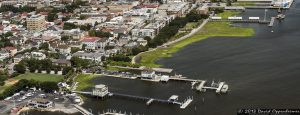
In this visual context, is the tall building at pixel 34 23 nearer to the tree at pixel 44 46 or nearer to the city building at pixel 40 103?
the tree at pixel 44 46

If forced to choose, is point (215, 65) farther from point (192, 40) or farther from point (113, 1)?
point (113, 1)

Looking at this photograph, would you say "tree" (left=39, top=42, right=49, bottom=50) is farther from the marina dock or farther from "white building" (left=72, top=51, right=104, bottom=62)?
the marina dock

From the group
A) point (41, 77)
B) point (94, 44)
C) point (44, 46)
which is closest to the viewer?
point (41, 77)

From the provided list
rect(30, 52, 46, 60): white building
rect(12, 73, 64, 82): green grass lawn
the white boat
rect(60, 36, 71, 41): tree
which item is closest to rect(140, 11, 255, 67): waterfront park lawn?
rect(12, 73, 64, 82): green grass lawn

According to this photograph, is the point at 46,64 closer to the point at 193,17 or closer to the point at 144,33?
the point at 144,33

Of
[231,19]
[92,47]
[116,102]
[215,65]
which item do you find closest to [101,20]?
[92,47]

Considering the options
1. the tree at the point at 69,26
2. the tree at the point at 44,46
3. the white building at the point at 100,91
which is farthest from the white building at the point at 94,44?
the white building at the point at 100,91

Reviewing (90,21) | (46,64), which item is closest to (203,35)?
(90,21)
